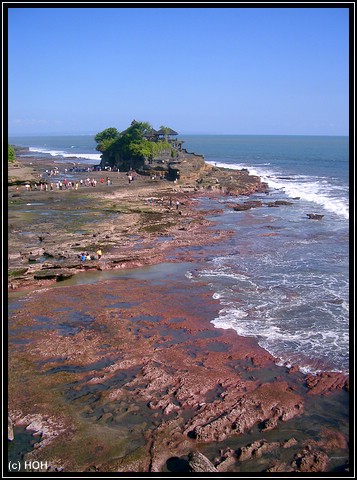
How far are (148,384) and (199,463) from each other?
4499 mm

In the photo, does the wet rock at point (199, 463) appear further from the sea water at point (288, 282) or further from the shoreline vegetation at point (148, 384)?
the sea water at point (288, 282)

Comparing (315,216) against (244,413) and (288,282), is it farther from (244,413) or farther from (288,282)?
(244,413)

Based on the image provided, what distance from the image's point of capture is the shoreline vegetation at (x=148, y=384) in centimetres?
1148

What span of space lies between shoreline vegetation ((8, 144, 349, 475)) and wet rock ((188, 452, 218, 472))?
26 millimetres

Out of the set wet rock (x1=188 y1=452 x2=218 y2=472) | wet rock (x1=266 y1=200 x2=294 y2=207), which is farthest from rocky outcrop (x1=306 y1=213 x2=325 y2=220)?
wet rock (x1=188 y1=452 x2=218 y2=472)

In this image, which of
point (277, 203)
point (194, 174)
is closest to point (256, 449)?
point (277, 203)

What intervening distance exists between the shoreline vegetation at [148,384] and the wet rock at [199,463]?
0.09ft

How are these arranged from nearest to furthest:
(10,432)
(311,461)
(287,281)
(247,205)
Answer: (311,461)
(10,432)
(287,281)
(247,205)

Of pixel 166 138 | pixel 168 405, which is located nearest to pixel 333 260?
pixel 168 405

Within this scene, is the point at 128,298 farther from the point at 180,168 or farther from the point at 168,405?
the point at 180,168

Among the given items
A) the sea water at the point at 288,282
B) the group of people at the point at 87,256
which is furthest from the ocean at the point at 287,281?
the group of people at the point at 87,256

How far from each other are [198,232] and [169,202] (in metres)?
13.2

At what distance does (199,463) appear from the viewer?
1049 cm

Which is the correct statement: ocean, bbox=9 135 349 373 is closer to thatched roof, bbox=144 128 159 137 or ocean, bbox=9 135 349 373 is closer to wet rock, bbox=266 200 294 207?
wet rock, bbox=266 200 294 207
